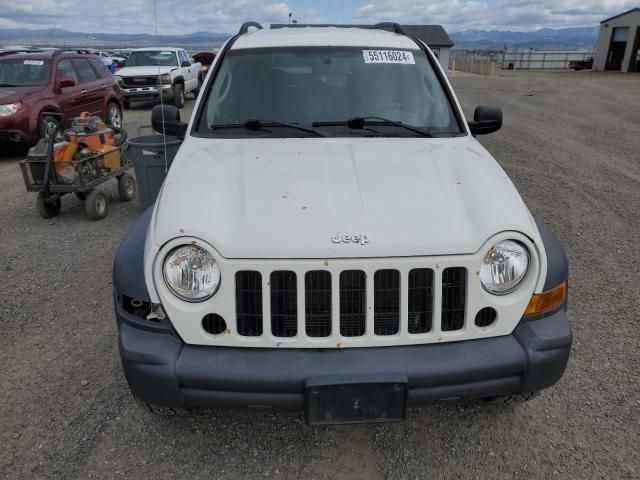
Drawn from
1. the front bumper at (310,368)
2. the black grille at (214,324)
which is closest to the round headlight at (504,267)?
the front bumper at (310,368)

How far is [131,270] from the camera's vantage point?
2.36 metres

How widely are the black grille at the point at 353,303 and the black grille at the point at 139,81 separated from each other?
1508cm

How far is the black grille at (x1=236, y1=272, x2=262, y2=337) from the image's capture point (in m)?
2.21

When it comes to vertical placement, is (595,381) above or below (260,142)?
below

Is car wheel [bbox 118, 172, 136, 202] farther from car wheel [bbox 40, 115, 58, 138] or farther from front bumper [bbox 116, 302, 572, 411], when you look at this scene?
front bumper [bbox 116, 302, 572, 411]

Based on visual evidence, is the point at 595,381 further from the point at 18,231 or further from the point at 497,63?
the point at 497,63

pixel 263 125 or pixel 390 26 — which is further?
pixel 390 26

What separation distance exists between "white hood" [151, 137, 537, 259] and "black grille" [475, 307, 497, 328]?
30 centimetres

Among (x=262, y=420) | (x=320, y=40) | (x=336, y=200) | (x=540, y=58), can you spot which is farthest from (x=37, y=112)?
(x=540, y=58)

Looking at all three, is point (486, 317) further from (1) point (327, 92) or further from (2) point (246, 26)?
(2) point (246, 26)

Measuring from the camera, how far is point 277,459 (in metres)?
2.62

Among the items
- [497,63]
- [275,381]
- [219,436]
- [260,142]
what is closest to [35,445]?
[219,436]

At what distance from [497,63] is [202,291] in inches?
1957

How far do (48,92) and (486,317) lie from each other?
9.82m
